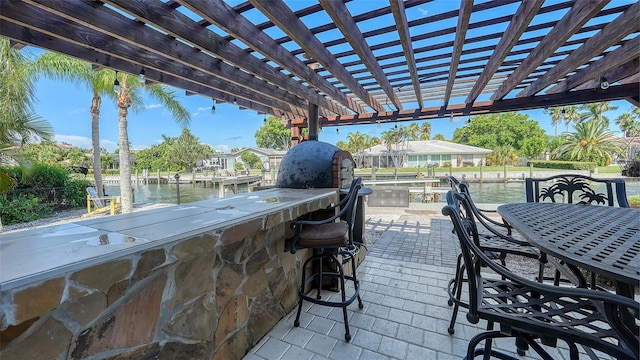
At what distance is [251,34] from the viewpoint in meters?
2.24

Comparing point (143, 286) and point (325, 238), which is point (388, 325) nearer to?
point (325, 238)

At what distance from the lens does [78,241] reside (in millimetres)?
1020

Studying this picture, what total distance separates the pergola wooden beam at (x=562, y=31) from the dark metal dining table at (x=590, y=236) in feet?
4.80

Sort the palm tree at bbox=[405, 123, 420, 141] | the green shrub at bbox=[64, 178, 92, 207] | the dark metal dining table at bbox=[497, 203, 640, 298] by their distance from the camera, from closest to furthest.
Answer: the dark metal dining table at bbox=[497, 203, 640, 298] → the green shrub at bbox=[64, 178, 92, 207] → the palm tree at bbox=[405, 123, 420, 141]

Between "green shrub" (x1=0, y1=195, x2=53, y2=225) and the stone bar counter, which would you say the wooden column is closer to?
the stone bar counter

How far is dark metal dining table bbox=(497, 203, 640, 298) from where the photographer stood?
105 centimetres

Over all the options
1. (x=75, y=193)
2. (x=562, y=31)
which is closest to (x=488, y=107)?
(x=562, y=31)

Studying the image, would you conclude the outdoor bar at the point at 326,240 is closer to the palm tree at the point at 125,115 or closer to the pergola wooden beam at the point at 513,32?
the pergola wooden beam at the point at 513,32

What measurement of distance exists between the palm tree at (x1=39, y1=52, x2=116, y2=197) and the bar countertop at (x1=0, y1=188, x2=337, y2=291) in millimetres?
7987

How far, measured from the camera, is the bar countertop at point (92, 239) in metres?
0.76

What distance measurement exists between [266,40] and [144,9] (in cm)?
96

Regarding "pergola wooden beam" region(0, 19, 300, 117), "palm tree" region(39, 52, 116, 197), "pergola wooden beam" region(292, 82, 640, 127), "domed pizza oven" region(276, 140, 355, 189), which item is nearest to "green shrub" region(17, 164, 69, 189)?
"palm tree" region(39, 52, 116, 197)

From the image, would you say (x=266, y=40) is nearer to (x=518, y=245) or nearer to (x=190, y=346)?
(x=190, y=346)

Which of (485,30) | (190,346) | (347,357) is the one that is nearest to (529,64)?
(485,30)
